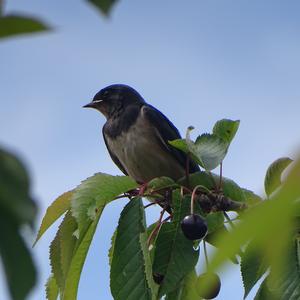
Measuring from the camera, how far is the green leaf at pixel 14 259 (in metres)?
0.57

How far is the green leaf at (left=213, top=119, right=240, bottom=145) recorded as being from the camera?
10.3 feet

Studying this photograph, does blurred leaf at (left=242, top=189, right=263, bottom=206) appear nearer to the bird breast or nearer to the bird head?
the bird breast

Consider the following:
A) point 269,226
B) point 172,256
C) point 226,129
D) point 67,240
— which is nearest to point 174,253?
point 172,256

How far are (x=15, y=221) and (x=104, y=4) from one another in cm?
23

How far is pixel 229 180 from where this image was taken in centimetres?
308

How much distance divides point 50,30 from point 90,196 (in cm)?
215

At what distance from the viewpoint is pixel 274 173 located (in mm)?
2961

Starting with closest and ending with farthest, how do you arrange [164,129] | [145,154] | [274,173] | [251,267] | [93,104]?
[251,267]
[274,173]
[145,154]
[164,129]
[93,104]

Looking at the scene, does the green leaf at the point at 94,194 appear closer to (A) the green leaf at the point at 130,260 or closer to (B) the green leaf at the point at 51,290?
(A) the green leaf at the point at 130,260

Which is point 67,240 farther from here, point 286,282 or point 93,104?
point 93,104

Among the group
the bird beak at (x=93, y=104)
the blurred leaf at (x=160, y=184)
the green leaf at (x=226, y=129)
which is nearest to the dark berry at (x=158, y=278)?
the blurred leaf at (x=160, y=184)

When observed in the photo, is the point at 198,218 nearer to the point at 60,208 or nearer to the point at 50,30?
the point at 60,208

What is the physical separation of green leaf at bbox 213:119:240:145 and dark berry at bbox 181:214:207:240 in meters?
0.58

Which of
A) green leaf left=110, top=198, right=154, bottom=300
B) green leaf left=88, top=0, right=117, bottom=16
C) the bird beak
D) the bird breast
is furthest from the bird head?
green leaf left=88, top=0, right=117, bottom=16
